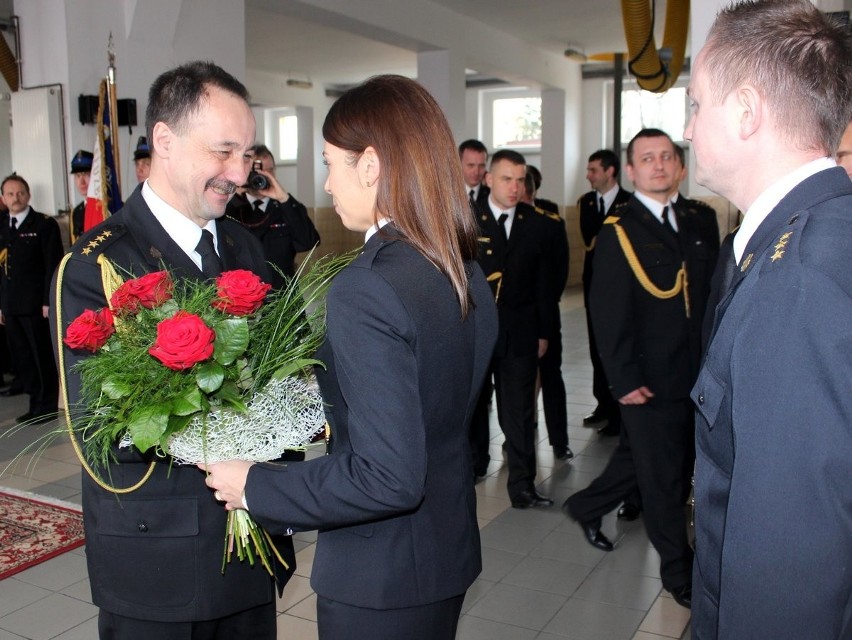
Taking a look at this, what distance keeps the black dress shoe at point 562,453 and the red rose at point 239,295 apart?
3.82m

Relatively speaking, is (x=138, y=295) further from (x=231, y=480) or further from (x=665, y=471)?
(x=665, y=471)

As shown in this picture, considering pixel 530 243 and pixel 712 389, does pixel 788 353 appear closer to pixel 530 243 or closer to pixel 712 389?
pixel 712 389

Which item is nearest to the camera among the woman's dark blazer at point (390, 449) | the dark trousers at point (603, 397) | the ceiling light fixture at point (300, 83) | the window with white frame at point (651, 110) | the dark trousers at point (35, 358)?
the woman's dark blazer at point (390, 449)

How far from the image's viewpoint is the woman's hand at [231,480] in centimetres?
132

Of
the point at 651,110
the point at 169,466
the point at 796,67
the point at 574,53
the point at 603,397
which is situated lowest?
the point at 603,397

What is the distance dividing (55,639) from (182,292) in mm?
1984

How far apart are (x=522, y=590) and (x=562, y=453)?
73.0 inches

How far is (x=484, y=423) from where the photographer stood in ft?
15.2

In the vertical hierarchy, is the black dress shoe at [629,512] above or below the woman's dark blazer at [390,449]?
below

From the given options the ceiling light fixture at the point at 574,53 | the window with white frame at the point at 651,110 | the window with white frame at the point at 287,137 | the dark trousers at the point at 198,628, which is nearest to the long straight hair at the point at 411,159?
the dark trousers at the point at 198,628

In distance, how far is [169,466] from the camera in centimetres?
153

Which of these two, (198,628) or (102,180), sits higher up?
(102,180)

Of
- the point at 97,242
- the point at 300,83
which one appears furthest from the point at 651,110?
the point at 97,242

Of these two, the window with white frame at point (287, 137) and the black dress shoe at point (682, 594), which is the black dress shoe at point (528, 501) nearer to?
the black dress shoe at point (682, 594)
